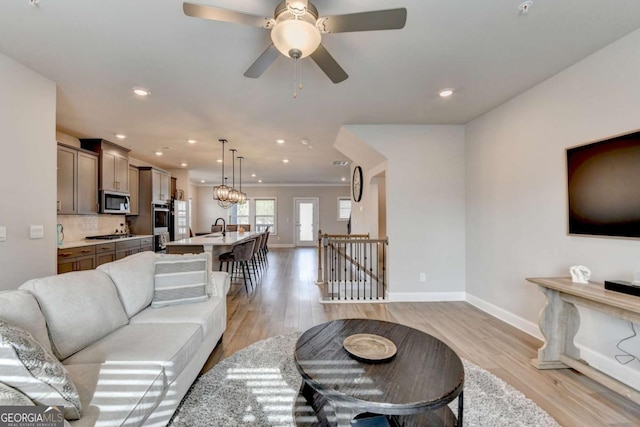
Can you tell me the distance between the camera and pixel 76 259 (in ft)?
13.5

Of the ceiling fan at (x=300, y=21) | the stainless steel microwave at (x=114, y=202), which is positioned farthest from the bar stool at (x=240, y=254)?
the ceiling fan at (x=300, y=21)

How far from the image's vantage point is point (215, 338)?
2.62 meters

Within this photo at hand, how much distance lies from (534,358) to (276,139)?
4474 mm

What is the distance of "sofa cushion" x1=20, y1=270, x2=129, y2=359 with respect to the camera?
64.2 inches

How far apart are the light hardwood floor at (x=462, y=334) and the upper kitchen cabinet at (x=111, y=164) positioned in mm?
2943

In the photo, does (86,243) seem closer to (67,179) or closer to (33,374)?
(67,179)

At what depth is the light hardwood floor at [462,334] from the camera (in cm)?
196

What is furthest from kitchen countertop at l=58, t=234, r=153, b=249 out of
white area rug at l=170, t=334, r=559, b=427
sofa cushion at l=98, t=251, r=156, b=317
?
white area rug at l=170, t=334, r=559, b=427

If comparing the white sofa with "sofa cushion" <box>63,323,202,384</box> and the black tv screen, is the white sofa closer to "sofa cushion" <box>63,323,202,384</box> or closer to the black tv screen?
"sofa cushion" <box>63,323,202,384</box>

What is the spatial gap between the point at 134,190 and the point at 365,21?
251 inches

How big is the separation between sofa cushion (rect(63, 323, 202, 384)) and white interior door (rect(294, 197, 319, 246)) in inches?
379

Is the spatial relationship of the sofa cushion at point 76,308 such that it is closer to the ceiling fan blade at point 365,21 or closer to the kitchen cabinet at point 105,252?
the ceiling fan blade at point 365,21

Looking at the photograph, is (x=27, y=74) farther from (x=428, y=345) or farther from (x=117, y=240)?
(x=428, y=345)

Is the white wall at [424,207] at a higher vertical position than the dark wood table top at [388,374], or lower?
higher
